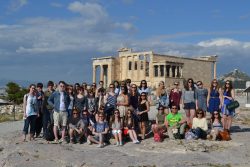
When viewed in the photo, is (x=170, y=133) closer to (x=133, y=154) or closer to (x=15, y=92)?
(x=133, y=154)

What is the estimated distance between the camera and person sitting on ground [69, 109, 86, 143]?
527 inches

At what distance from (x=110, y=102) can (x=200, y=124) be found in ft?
9.19

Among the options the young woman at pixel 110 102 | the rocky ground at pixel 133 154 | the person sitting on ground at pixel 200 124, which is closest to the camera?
the rocky ground at pixel 133 154

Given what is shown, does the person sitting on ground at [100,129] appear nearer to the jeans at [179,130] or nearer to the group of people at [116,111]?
the group of people at [116,111]

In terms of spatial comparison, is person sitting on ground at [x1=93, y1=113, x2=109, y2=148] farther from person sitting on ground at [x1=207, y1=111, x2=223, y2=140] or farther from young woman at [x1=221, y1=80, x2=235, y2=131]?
young woman at [x1=221, y1=80, x2=235, y2=131]

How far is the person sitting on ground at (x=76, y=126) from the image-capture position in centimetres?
1340

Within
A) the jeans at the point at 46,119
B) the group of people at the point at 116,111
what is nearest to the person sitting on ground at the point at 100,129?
the group of people at the point at 116,111

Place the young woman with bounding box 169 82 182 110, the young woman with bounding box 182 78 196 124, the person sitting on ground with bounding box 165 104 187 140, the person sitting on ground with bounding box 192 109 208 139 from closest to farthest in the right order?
the person sitting on ground with bounding box 192 109 208 139
the person sitting on ground with bounding box 165 104 187 140
the young woman with bounding box 182 78 196 124
the young woman with bounding box 169 82 182 110

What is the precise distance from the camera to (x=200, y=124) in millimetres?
13688

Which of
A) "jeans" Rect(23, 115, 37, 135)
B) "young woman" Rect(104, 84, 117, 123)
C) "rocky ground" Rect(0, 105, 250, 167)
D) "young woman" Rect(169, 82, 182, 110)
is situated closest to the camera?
"rocky ground" Rect(0, 105, 250, 167)

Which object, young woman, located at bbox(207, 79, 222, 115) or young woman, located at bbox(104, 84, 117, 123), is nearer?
young woman, located at bbox(104, 84, 117, 123)

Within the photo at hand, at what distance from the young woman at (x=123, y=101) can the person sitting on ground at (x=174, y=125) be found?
134cm

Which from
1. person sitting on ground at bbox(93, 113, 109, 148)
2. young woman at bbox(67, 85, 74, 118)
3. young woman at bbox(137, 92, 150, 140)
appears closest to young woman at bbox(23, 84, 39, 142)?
young woman at bbox(67, 85, 74, 118)

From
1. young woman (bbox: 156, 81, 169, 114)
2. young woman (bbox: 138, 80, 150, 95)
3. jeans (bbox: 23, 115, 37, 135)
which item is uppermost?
young woman (bbox: 138, 80, 150, 95)
